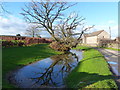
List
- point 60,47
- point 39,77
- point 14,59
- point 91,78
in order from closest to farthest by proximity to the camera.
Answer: point 91,78
point 39,77
point 14,59
point 60,47

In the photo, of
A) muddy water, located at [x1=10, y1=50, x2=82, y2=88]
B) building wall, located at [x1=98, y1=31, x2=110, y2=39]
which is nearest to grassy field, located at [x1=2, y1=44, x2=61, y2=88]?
muddy water, located at [x1=10, y1=50, x2=82, y2=88]

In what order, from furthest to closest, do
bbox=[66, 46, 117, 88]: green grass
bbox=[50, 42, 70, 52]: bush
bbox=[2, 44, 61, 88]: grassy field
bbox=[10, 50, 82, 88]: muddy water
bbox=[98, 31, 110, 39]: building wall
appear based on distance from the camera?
bbox=[98, 31, 110, 39]: building wall
bbox=[50, 42, 70, 52]: bush
bbox=[2, 44, 61, 88]: grassy field
bbox=[10, 50, 82, 88]: muddy water
bbox=[66, 46, 117, 88]: green grass

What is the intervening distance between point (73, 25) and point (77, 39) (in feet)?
11.6

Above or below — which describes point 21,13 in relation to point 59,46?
above

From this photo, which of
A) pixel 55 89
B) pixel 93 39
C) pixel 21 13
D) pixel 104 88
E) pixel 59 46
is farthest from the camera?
pixel 93 39

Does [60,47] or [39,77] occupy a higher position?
[60,47]

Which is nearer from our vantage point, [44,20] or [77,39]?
[44,20]

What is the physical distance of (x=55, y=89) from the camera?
5.61 m

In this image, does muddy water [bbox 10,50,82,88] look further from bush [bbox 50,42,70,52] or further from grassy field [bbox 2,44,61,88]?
bush [bbox 50,42,70,52]

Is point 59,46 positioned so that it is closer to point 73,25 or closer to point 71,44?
point 71,44

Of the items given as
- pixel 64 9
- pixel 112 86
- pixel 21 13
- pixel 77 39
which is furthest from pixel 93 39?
pixel 112 86

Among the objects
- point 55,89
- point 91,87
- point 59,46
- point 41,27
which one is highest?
point 41,27

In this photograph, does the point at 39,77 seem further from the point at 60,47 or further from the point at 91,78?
the point at 60,47

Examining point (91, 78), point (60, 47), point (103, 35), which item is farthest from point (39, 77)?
point (103, 35)
